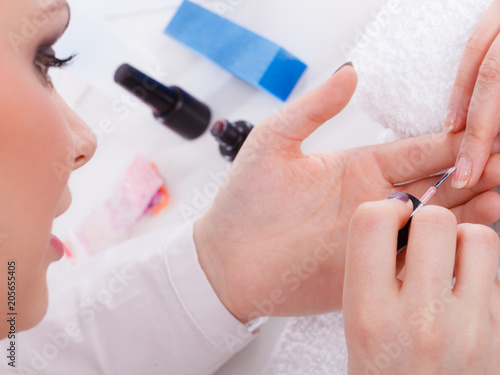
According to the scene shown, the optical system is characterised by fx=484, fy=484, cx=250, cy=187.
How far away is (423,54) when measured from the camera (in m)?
0.55

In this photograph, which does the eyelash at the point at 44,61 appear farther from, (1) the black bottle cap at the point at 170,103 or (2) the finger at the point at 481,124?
(2) the finger at the point at 481,124

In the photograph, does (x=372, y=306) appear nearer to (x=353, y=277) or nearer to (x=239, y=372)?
(x=353, y=277)

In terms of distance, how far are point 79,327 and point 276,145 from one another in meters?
0.39

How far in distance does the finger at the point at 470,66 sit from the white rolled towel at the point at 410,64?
0.02 metres

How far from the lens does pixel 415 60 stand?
553 mm

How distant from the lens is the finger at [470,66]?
505 mm

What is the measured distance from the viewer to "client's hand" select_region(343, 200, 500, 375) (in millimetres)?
401

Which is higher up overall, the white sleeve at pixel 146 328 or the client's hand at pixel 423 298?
the client's hand at pixel 423 298

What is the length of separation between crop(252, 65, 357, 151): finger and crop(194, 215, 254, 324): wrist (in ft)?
0.53

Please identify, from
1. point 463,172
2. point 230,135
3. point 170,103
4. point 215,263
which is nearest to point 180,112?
point 170,103

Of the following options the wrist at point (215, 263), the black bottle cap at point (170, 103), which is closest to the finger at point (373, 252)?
the wrist at point (215, 263)

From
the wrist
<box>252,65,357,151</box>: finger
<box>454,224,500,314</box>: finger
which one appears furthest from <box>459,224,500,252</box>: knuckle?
the wrist

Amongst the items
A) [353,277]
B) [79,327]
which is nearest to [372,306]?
[353,277]

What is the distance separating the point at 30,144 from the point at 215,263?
33 centimetres
